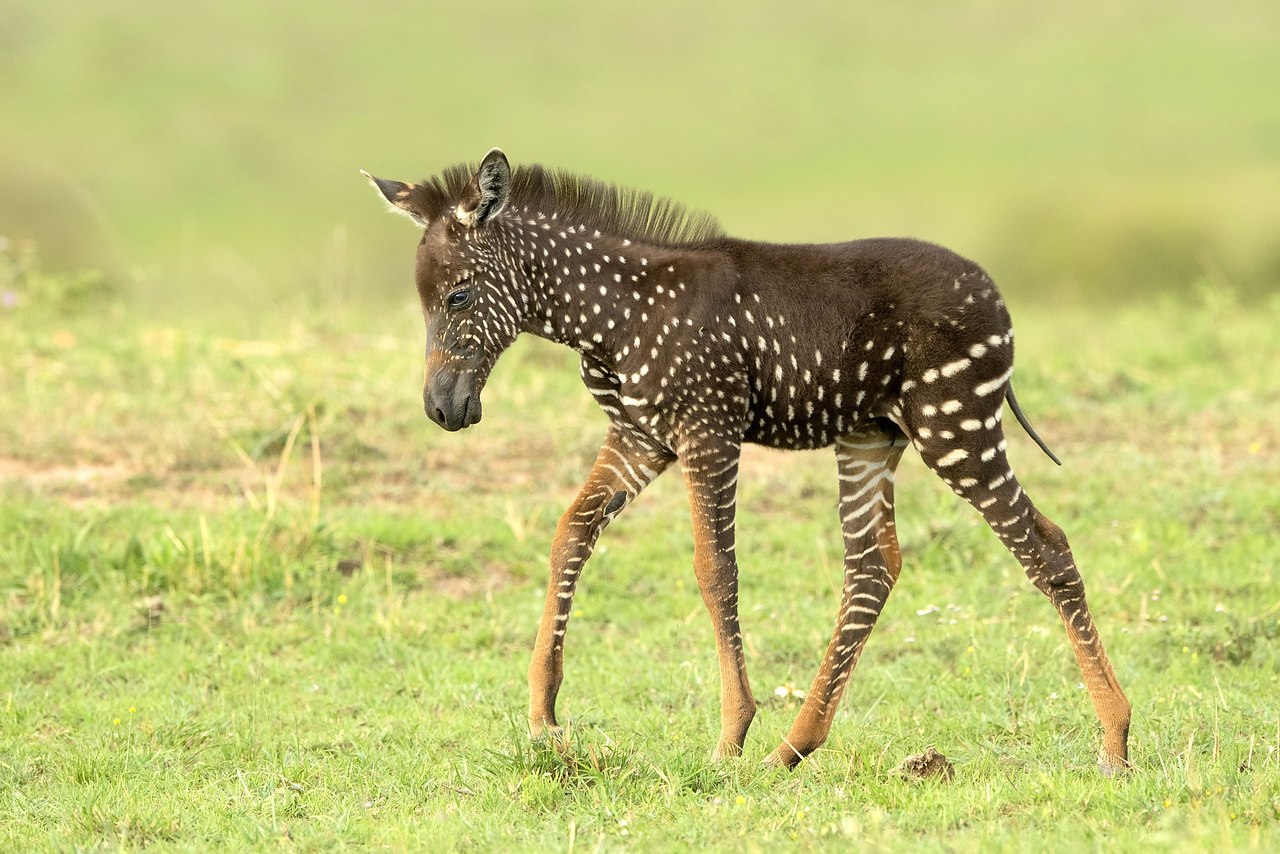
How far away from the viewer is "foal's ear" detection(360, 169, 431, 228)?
21.6 ft

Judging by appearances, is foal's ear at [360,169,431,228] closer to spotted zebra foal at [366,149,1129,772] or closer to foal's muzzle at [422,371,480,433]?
spotted zebra foal at [366,149,1129,772]

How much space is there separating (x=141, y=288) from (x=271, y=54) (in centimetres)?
1961

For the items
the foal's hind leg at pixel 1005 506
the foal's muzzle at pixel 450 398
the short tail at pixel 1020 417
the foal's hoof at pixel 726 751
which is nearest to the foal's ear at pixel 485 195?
the foal's muzzle at pixel 450 398

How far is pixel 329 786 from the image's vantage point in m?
6.35

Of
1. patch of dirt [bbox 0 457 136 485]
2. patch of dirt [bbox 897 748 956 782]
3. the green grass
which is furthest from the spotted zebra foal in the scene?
patch of dirt [bbox 0 457 136 485]

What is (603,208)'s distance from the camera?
688 cm

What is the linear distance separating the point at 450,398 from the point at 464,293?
1.57 ft

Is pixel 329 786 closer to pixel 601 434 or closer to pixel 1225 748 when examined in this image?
pixel 1225 748

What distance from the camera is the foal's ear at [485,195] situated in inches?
252

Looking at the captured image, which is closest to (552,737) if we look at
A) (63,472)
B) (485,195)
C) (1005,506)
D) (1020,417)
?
(1005,506)

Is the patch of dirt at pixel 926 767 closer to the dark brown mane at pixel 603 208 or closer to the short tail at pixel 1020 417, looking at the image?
the short tail at pixel 1020 417

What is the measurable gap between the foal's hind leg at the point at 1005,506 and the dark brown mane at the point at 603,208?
1.45m

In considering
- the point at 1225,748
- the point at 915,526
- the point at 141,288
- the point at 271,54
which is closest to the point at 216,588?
the point at 915,526

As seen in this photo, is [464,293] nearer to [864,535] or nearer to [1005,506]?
[864,535]
